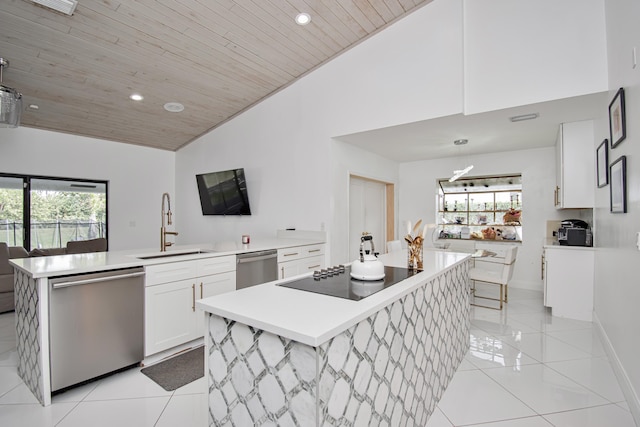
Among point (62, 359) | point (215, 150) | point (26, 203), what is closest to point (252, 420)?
point (62, 359)

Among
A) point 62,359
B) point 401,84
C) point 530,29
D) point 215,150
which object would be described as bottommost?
point 62,359

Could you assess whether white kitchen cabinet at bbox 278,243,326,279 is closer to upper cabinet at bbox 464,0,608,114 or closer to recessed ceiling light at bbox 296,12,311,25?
upper cabinet at bbox 464,0,608,114

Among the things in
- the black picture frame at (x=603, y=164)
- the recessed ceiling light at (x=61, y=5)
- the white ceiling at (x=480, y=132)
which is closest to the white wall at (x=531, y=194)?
the white ceiling at (x=480, y=132)

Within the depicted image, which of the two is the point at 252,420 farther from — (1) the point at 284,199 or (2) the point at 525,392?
(1) the point at 284,199

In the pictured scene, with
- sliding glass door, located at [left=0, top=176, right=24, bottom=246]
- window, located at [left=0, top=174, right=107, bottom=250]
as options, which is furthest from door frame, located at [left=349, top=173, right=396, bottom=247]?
sliding glass door, located at [left=0, top=176, right=24, bottom=246]

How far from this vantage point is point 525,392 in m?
2.12

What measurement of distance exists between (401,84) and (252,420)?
3600 mm

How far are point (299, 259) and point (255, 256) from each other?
765 millimetres

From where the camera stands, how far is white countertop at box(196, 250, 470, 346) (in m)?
1.01

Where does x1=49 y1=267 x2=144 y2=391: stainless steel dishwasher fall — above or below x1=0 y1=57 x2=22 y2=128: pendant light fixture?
below

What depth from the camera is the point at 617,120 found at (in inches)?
91.7

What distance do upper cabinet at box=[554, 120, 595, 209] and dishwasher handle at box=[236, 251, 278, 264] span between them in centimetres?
352

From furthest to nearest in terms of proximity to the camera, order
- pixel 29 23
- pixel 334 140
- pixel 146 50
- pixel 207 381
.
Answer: pixel 334 140, pixel 146 50, pixel 29 23, pixel 207 381

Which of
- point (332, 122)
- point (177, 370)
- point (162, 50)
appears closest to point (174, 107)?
point (162, 50)
